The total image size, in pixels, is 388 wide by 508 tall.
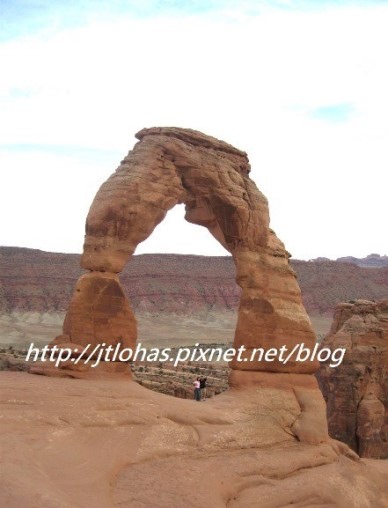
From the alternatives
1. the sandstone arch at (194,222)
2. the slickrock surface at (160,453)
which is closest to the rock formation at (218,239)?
the sandstone arch at (194,222)

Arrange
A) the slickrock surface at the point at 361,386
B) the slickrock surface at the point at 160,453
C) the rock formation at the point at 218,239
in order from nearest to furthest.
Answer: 1. the slickrock surface at the point at 160,453
2. the rock formation at the point at 218,239
3. the slickrock surface at the point at 361,386

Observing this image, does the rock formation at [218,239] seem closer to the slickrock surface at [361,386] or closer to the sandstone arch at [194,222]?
the sandstone arch at [194,222]

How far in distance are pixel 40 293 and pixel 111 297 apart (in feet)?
242

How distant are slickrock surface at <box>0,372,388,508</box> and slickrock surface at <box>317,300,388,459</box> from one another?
28.3 ft

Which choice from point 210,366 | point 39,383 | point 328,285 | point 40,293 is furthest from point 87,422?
point 328,285

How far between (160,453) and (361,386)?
15423 millimetres

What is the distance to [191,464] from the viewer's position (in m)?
11.2

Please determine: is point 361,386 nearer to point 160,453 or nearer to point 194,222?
point 194,222

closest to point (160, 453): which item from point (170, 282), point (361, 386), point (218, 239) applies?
point (218, 239)

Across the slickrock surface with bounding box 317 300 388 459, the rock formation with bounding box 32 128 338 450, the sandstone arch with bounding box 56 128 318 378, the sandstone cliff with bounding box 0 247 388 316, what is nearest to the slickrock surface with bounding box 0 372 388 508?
the rock formation with bounding box 32 128 338 450

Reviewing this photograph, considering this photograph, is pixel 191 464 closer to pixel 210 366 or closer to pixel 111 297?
pixel 111 297

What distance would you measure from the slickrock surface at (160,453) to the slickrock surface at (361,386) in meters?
8.62

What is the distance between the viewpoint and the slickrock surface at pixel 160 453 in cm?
892

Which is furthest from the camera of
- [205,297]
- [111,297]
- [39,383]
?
[205,297]
